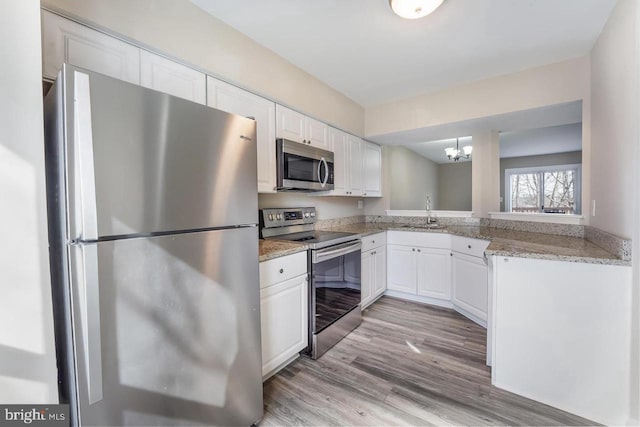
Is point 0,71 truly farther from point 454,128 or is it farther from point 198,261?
point 454,128

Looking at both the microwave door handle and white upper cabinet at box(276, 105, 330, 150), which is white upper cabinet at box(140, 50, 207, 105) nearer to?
white upper cabinet at box(276, 105, 330, 150)

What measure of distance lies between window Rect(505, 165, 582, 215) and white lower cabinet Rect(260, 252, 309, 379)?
23.1ft

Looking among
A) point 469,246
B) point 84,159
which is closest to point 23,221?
point 84,159

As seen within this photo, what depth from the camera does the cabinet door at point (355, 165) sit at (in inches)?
130

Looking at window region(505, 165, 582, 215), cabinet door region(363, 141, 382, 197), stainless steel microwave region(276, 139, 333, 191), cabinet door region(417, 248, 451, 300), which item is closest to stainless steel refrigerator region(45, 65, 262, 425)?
stainless steel microwave region(276, 139, 333, 191)

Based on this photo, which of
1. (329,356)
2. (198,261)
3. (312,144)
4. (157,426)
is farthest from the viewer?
(312,144)

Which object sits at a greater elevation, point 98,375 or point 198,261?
point 198,261

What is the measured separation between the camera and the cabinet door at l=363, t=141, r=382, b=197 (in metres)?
3.63

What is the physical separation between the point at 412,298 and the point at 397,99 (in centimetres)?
245

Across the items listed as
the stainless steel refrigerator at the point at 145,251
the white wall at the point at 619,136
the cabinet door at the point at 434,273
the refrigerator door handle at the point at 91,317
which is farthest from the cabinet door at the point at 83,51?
the cabinet door at the point at 434,273

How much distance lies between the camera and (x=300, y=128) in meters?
2.53

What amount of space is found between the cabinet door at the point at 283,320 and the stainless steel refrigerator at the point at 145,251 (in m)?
0.39

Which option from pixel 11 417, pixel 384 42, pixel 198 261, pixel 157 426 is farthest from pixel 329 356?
pixel 384 42

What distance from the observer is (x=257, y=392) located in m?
1.44
